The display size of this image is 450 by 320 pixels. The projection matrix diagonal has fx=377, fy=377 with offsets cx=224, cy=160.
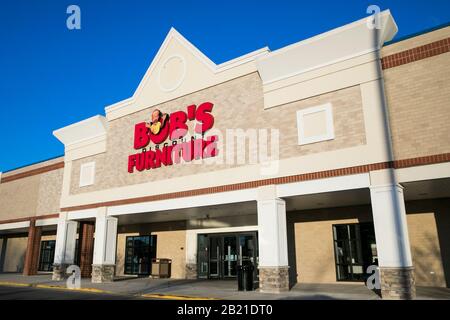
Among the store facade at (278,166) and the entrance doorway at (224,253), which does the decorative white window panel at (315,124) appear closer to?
the store facade at (278,166)

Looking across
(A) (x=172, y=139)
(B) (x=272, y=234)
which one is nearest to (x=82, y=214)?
(A) (x=172, y=139)

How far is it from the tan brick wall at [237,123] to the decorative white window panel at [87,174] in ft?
1.10

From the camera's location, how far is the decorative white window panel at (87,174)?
24.5 meters

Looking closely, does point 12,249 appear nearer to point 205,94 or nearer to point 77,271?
point 77,271

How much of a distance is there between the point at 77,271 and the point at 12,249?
1603 centimetres

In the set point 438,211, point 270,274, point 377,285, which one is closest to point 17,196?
point 270,274

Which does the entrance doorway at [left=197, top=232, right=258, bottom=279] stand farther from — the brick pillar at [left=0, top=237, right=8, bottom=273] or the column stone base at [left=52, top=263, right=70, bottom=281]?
the brick pillar at [left=0, top=237, right=8, bottom=273]

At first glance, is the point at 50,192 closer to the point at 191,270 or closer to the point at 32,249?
the point at 32,249

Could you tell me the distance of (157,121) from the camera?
2141 centimetres

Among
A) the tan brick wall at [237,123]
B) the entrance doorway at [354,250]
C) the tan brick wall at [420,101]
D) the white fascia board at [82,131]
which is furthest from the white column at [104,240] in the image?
the tan brick wall at [420,101]

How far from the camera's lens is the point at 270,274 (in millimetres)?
15602

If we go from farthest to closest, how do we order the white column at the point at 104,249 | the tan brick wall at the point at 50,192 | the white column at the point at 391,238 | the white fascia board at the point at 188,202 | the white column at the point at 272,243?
the tan brick wall at the point at 50,192 → the white column at the point at 104,249 → the white fascia board at the point at 188,202 → the white column at the point at 272,243 → the white column at the point at 391,238

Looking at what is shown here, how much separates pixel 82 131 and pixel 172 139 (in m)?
8.42
